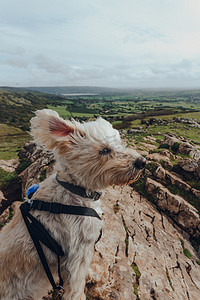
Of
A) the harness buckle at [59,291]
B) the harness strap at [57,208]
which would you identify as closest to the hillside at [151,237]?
the harness buckle at [59,291]

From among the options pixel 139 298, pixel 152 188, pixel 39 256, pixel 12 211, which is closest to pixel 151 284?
pixel 139 298

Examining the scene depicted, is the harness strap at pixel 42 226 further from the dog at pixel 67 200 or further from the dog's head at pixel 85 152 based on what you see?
the dog's head at pixel 85 152

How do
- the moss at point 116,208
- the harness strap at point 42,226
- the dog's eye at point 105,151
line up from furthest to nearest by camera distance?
the moss at point 116,208 → the dog's eye at point 105,151 → the harness strap at point 42,226

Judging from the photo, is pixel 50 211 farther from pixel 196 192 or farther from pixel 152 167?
pixel 196 192

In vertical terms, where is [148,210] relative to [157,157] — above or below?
below

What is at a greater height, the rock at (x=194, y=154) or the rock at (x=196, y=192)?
the rock at (x=194, y=154)

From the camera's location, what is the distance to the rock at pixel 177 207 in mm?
7914

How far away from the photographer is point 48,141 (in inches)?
116

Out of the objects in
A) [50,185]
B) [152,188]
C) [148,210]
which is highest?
[50,185]

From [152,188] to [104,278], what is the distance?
5.75m

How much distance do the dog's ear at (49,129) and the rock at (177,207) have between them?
7499 mm

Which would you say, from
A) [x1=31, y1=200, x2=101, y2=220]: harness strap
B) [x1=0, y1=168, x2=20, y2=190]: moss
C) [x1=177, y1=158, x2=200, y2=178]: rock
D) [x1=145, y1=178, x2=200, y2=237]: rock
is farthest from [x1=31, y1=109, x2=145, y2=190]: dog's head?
[x1=0, y1=168, x2=20, y2=190]: moss

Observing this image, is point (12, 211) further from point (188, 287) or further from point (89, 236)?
point (188, 287)

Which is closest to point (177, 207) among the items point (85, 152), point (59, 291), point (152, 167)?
point (152, 167)
